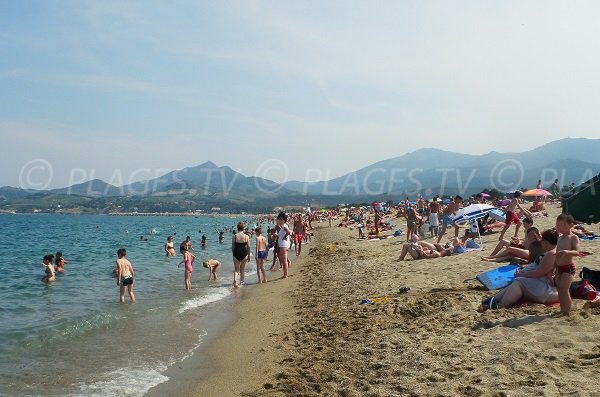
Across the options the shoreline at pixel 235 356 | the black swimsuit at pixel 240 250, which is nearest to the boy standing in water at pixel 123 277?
the shoreline at pixel 235 356

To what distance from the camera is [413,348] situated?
5043 millimetres

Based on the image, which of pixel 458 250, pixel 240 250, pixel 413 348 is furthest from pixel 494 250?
pixel 240 250

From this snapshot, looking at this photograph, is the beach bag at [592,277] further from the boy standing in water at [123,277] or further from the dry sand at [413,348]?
the boy standing in water at [123,277]

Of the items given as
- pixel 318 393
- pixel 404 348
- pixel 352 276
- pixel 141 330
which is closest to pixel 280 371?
pixel 318 393

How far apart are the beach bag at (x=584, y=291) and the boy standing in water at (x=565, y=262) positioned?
0.75 meters

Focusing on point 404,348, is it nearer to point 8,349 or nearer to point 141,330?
point 141,330

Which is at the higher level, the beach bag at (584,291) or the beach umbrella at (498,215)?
the beach umbrella at (498,215)

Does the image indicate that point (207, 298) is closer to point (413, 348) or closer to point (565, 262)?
point (413, 348)

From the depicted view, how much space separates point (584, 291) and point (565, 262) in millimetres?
1033

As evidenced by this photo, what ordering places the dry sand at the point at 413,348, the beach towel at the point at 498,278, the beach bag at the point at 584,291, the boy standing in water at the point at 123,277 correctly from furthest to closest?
the boy standing in water at the point at 123,277 < the beach towel at the point at 498,278 < the beach bag at the point at 584,291 < the dry sand at the point at 413,348

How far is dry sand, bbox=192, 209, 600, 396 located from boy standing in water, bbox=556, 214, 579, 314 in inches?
8.4

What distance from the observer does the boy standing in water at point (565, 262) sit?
5318 millimetres

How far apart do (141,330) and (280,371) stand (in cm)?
371

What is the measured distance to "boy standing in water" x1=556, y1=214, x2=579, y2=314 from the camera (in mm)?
5318
